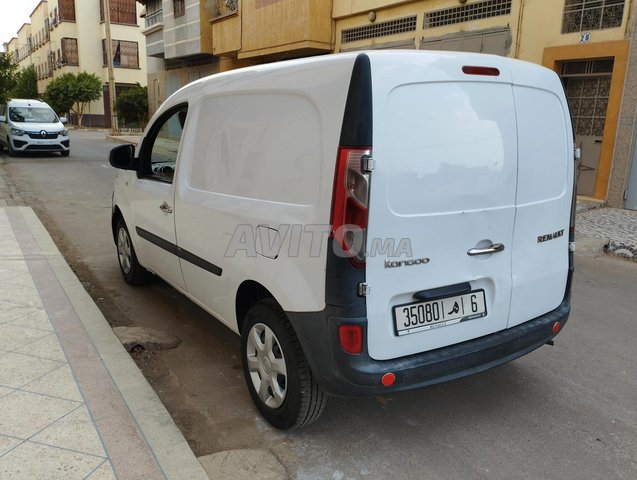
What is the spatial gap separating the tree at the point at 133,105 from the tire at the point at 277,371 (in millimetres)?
33142

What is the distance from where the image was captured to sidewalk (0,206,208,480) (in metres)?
2.51

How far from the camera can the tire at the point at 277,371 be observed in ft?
8.83

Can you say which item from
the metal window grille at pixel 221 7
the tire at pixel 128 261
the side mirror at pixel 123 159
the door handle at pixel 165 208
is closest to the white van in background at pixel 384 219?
the door handle at pixel 165 208

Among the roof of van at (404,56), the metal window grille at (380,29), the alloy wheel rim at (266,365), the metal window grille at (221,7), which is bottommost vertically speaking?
the alloy wheel rim at (266,365)

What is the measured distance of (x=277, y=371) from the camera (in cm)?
286

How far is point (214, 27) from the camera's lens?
21.3 m

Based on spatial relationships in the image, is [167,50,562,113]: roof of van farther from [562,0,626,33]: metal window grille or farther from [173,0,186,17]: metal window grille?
[173,0,186,17]: metal window grille

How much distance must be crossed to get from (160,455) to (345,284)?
1238 millimetres

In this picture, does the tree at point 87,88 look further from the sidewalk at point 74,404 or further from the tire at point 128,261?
the sidewalk at point 74,404

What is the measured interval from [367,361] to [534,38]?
9917 millimetres

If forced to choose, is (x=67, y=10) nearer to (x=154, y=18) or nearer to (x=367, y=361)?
(x=154, y=18)

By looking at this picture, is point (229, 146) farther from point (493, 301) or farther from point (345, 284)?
point (493, 301)

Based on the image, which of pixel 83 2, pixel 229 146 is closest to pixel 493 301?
pixel 229 146

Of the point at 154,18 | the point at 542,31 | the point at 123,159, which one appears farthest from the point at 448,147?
the point at 154,18
